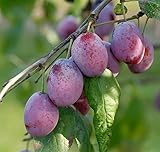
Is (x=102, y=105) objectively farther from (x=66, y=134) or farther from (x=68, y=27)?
(x=68, y=27)

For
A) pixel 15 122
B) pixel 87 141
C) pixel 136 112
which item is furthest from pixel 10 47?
pixel 15 122

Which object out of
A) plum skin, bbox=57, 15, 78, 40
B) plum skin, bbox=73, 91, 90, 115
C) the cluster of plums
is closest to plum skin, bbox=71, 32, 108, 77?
the cluster of plums

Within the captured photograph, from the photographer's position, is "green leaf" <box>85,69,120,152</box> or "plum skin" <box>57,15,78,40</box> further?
"plum skin" <box>57,15,78,40</box>

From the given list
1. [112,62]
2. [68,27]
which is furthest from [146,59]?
[68,27]

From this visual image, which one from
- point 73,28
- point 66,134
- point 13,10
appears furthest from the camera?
point 13,10

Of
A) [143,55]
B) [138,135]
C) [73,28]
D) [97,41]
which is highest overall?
[97,41]

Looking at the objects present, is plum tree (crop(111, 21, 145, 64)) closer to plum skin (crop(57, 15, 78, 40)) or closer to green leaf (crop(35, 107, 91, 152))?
green leaf (crop(35, 107, 91, 152))

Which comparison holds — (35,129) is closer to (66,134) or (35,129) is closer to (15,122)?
(66,134)

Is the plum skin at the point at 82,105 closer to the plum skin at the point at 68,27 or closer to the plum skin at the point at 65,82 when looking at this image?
the plum skin at the point at 65,82
